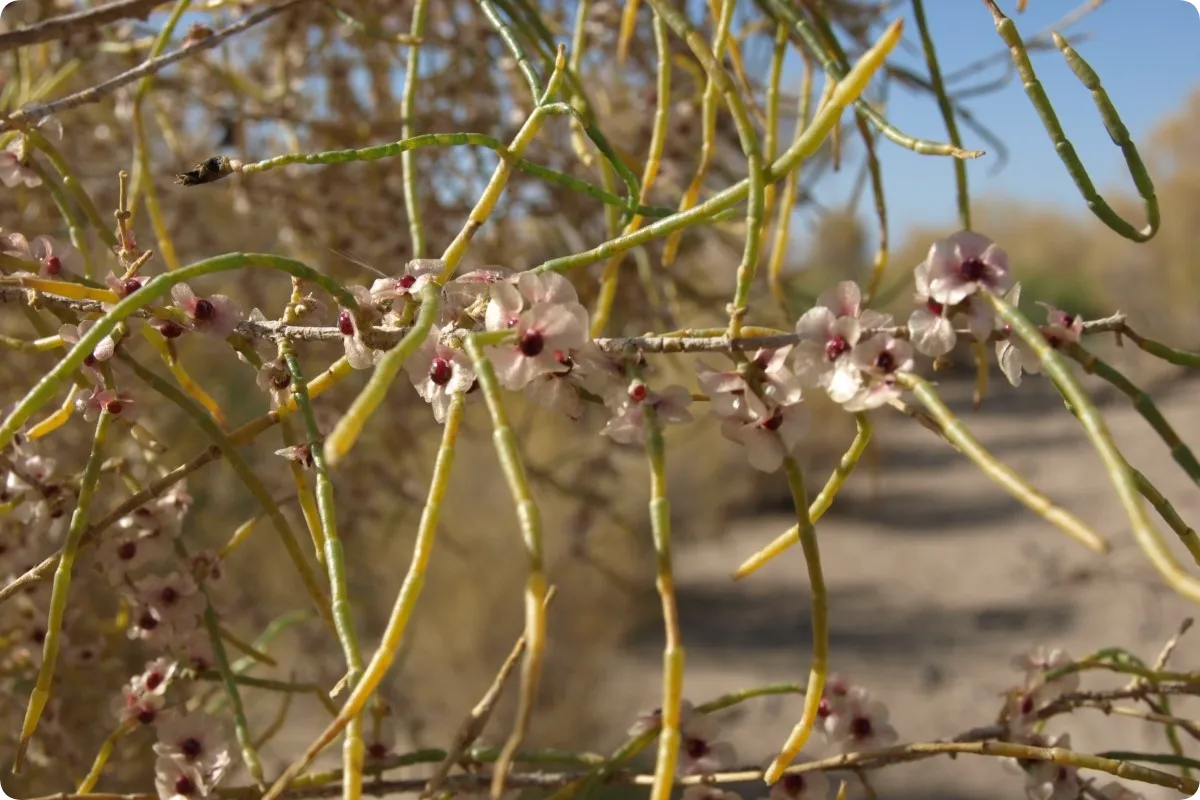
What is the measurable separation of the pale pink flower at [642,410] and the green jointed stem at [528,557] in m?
0.05

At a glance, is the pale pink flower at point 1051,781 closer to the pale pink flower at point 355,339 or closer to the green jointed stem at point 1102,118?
the green jointed stem at point 1102,118

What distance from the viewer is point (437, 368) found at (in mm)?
364

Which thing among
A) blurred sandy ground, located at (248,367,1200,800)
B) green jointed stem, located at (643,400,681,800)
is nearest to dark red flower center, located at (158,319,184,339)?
green jointed stem, located at (643,400,681,800)

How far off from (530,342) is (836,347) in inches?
4.4

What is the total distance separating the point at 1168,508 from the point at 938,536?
3.60 metres

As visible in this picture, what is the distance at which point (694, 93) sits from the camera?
3.71ft

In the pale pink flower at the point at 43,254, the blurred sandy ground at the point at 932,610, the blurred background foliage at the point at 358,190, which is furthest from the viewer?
the blurred sandy ground at the point at 932,610

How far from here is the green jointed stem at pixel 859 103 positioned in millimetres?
383

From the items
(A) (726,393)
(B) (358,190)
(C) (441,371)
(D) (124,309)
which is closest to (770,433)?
(A) (726,393)

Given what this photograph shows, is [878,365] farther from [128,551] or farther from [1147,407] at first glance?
[128,551]

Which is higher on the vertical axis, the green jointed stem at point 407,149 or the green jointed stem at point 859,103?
the green jointed stem at point 859,103

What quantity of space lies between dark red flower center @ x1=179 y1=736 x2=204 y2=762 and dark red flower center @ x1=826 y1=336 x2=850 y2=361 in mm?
384

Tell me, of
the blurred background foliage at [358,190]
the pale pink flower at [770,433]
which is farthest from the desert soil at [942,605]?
the pale pink flower at [770,433]

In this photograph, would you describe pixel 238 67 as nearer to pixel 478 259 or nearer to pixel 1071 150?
pixel 478 259
